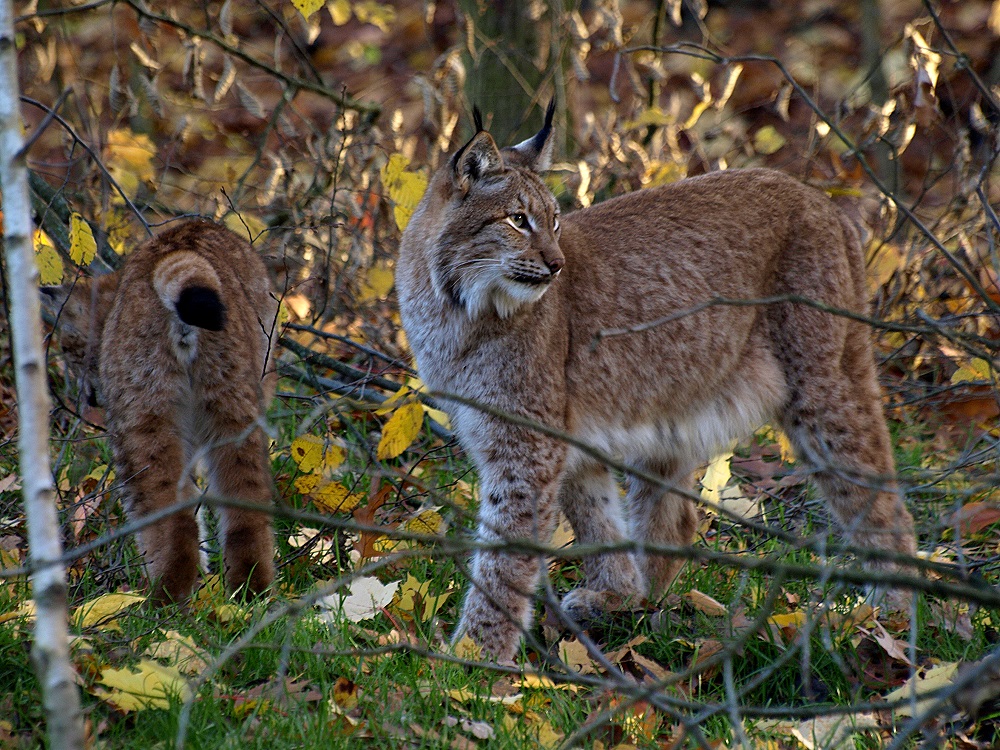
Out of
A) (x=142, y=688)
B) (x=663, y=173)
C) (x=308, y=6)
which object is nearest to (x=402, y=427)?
(x=142, y=688)

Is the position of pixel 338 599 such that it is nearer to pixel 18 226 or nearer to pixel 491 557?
pixel 491 557

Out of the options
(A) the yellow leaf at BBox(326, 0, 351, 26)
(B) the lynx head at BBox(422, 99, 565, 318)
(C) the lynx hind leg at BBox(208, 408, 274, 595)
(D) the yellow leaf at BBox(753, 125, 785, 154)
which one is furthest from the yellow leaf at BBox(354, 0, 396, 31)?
(C) the lynx hind leg at BBox(208, 408, 274, 595)

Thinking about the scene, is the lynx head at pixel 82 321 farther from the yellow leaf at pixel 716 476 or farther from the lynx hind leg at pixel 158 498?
the yellow leaf at pixel 716 476

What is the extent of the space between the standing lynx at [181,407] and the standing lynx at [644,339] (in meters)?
0.67

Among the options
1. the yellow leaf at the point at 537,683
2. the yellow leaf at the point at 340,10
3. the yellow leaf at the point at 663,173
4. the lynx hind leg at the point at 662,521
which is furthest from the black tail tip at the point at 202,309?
the yellow leaf at the point at 663,173

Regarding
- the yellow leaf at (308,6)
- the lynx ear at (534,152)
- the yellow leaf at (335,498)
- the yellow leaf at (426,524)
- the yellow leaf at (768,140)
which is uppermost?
the yellow leaf at (308,6)

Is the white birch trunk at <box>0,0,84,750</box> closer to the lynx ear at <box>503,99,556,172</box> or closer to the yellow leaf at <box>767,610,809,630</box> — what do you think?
the yellow leaf at <box>767,610,809,630</box>

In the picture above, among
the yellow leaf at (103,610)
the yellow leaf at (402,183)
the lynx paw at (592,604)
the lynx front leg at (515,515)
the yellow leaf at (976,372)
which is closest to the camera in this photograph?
the yellow leaf at (103,610)

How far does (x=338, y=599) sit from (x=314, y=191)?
2650mm

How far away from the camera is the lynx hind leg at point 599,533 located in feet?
13.2

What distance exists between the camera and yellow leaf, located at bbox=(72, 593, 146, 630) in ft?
10.1

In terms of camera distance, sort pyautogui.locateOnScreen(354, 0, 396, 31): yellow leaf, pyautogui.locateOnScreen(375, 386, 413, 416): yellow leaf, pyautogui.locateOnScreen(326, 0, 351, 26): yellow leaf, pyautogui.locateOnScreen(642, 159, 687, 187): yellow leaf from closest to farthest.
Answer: pyautogui.locateOnScreen(375, 386, 413, 416): yellow leaf
pyautogui.locateOnScreen(326, 0, 351, 26): yellow leaf
pyautogui.locateOnScreen(642, 159, 687, 187): yellow leaf
pyautogui.locateOnScreen(354, 0, 396, 31): yellow leaf

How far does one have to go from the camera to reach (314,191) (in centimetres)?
559

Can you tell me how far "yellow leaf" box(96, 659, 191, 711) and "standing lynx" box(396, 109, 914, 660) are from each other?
1.36 meters
